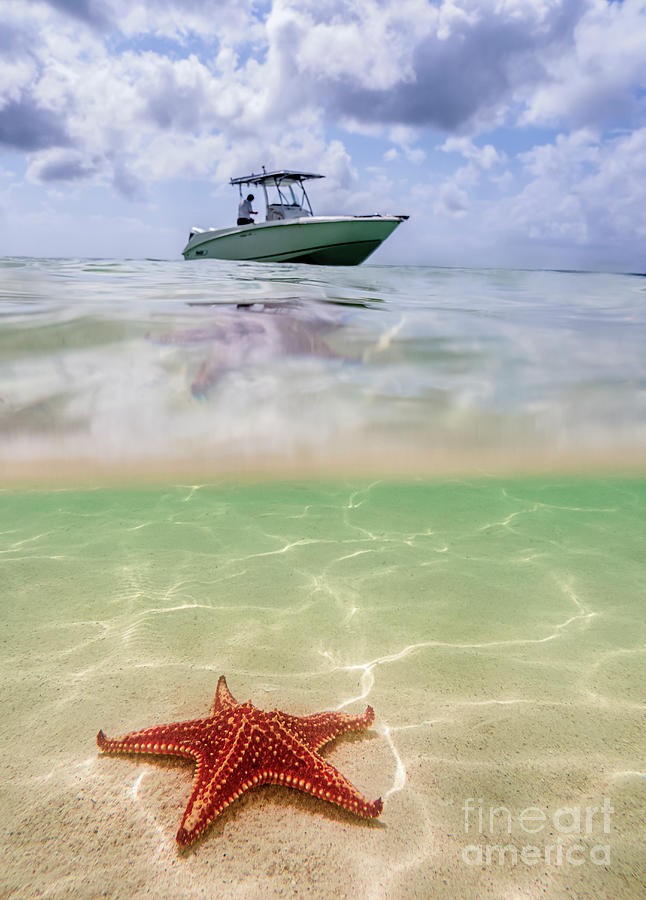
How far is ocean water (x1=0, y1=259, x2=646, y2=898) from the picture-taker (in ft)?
6.89

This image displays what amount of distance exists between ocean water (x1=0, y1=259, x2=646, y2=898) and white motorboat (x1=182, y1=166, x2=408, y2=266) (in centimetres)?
1128

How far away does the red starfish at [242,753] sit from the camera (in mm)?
2018

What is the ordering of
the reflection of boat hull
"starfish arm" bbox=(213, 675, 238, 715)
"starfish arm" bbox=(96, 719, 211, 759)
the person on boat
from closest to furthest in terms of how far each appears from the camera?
"starfish arm" bbox=(96, 719, 211, 759)
"starfish arm" bbox=(213, 675, 238, 715)
the reflection of boat hull
the person on boat

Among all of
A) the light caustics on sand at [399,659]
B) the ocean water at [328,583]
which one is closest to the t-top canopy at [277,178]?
the ocean water at [328,583]

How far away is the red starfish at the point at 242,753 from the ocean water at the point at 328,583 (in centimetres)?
18

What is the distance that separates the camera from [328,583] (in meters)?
4.54

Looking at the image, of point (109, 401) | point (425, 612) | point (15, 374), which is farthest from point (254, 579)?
point (15, 374)

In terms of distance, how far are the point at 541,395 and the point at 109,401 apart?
27.7ft

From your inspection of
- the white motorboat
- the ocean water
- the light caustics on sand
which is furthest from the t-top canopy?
the light caustics on sand

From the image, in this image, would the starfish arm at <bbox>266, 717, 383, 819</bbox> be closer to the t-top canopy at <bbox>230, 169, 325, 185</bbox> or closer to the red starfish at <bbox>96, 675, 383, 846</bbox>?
the red starfish at <bbox>96, 675, 383, 846</bbox>

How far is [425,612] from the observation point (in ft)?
13.4

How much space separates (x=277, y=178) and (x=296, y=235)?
6.48 metres

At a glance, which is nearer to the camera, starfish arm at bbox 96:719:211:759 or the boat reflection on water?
starfish arm at bbox 96:719:211:759

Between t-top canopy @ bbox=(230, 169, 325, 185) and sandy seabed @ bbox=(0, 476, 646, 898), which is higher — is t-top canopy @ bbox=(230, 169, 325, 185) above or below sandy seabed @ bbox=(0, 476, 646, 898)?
above
